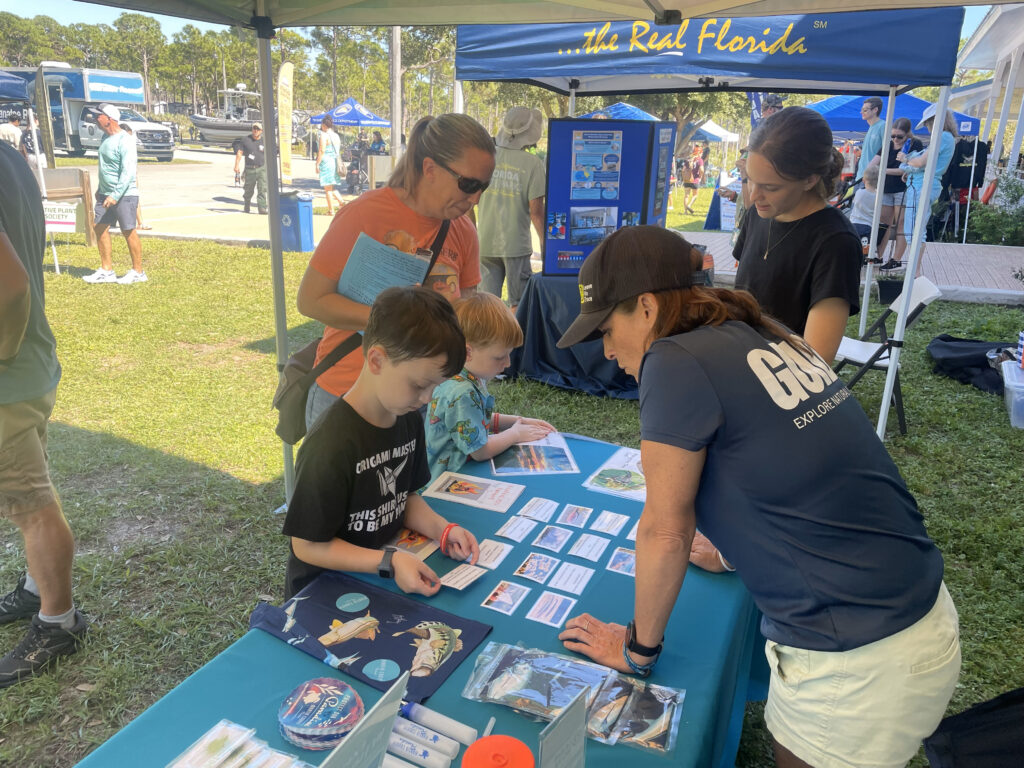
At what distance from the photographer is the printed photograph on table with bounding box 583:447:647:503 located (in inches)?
76.8

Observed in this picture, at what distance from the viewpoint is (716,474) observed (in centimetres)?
115

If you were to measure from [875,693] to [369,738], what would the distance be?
848 mm

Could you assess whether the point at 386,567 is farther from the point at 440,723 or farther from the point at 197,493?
the point at 197,493

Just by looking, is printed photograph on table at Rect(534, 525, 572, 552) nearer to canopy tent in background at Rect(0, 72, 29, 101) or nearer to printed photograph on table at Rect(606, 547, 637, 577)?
printed photograph on table at Rect(606, 547, 637, 577)

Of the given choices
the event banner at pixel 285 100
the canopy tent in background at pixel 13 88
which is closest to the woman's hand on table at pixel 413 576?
the event banner at pixel 285 100

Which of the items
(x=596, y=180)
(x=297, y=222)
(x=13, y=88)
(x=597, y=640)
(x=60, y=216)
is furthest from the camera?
(x=13, y=88)

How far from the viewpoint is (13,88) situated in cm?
1111

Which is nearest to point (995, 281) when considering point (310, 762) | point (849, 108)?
point (849, 108)

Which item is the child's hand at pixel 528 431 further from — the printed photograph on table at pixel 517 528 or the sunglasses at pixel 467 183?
the sunglasses at pixel 467 183

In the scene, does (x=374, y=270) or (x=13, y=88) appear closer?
(x=374, y=270)

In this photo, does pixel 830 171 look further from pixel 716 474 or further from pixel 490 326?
pixel 716 474

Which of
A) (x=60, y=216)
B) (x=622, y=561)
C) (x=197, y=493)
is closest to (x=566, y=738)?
(x=622, y=561)

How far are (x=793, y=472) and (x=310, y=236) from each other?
31.8 ft

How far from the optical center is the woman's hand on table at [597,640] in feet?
4.16
